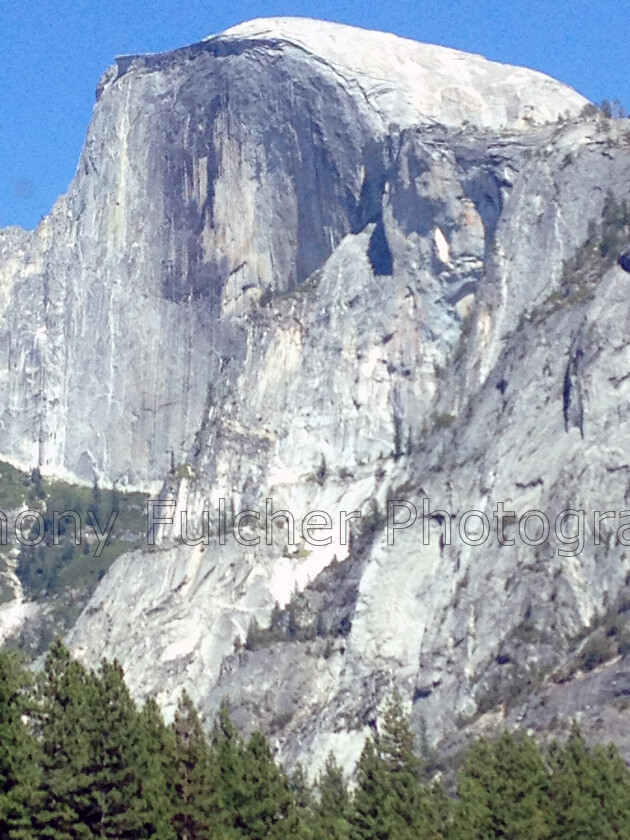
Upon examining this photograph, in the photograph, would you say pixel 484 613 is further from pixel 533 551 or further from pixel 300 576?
pixel 300 576

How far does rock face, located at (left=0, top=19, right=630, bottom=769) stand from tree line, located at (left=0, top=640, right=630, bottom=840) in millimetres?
33630

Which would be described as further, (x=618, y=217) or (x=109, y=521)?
(x=109, y=521)

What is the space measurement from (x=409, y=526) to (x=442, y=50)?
1625 inches

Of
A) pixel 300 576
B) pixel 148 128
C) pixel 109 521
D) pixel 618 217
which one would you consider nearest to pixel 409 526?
pixel 300 576

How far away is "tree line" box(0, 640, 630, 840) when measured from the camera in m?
63.2

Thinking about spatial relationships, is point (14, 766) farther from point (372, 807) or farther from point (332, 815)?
point (332, 815)

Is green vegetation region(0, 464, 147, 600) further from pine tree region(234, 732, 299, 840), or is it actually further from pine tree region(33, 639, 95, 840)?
pine tree region(33, 639, 95, 840)

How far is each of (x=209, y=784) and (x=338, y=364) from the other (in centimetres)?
7614

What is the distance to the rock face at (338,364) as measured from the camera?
120250 millimetres

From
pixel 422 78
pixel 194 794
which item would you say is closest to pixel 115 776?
pixel 194 794

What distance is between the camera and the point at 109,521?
6353 inches

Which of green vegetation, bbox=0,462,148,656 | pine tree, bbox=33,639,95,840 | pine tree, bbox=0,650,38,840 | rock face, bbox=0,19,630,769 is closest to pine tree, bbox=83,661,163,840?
pine tree, bbox=33,639,95,840

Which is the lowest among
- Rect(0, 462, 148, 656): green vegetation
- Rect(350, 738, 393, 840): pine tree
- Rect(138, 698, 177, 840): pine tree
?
Rect(350, 738, 393, 840): pine tree

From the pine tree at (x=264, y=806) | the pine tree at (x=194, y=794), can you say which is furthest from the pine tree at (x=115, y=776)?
the pine tree at (x=264, y=806)
